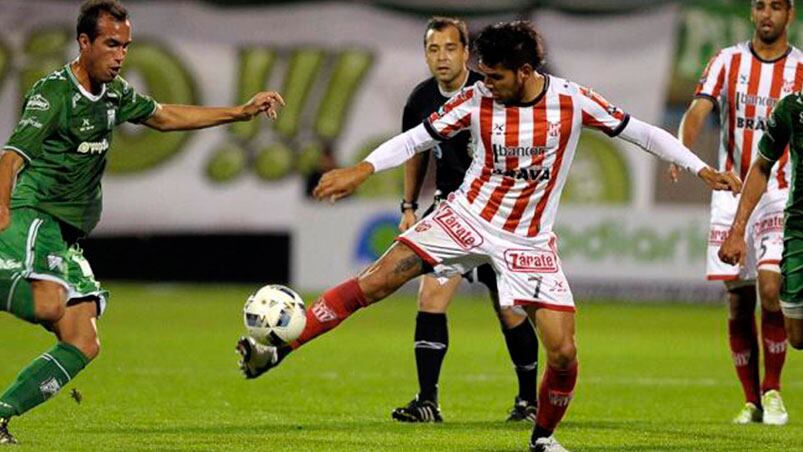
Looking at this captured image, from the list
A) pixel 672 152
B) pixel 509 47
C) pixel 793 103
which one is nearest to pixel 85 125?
pixel 509 47

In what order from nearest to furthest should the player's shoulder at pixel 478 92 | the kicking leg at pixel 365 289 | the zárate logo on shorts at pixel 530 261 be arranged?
the zárate logo on shorts at pixel 530 261, the player's shoulder at pixel 478 92, the kicking leg at pixel 365 289

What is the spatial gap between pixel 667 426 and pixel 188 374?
3.92m

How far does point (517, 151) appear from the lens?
25.1 ft

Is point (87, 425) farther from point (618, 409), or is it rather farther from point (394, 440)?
point (618, 409)

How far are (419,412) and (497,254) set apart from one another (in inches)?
61.6

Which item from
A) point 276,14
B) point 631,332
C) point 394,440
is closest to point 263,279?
point 276,14

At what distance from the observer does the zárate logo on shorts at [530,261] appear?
7.62m

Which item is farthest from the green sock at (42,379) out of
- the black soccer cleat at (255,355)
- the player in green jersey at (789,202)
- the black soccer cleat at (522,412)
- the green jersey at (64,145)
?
the player in green jersey at (789,202)

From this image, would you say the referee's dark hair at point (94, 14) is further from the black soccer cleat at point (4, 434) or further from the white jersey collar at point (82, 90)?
the black soccer cleat at point (4, 434)

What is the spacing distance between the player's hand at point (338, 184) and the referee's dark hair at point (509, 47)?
0.78 meters

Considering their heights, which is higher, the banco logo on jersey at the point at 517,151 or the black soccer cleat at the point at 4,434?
the banco logo on jersey at the point at 517,151

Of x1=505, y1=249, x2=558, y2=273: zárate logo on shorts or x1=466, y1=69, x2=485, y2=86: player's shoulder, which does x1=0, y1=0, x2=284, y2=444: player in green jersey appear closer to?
x1=505, y1=249, x2=558, y2=273: zárate logo on shorts

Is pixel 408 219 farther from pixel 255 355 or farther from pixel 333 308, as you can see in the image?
pixel 255 355

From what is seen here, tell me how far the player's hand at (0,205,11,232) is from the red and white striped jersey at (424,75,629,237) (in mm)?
1913
